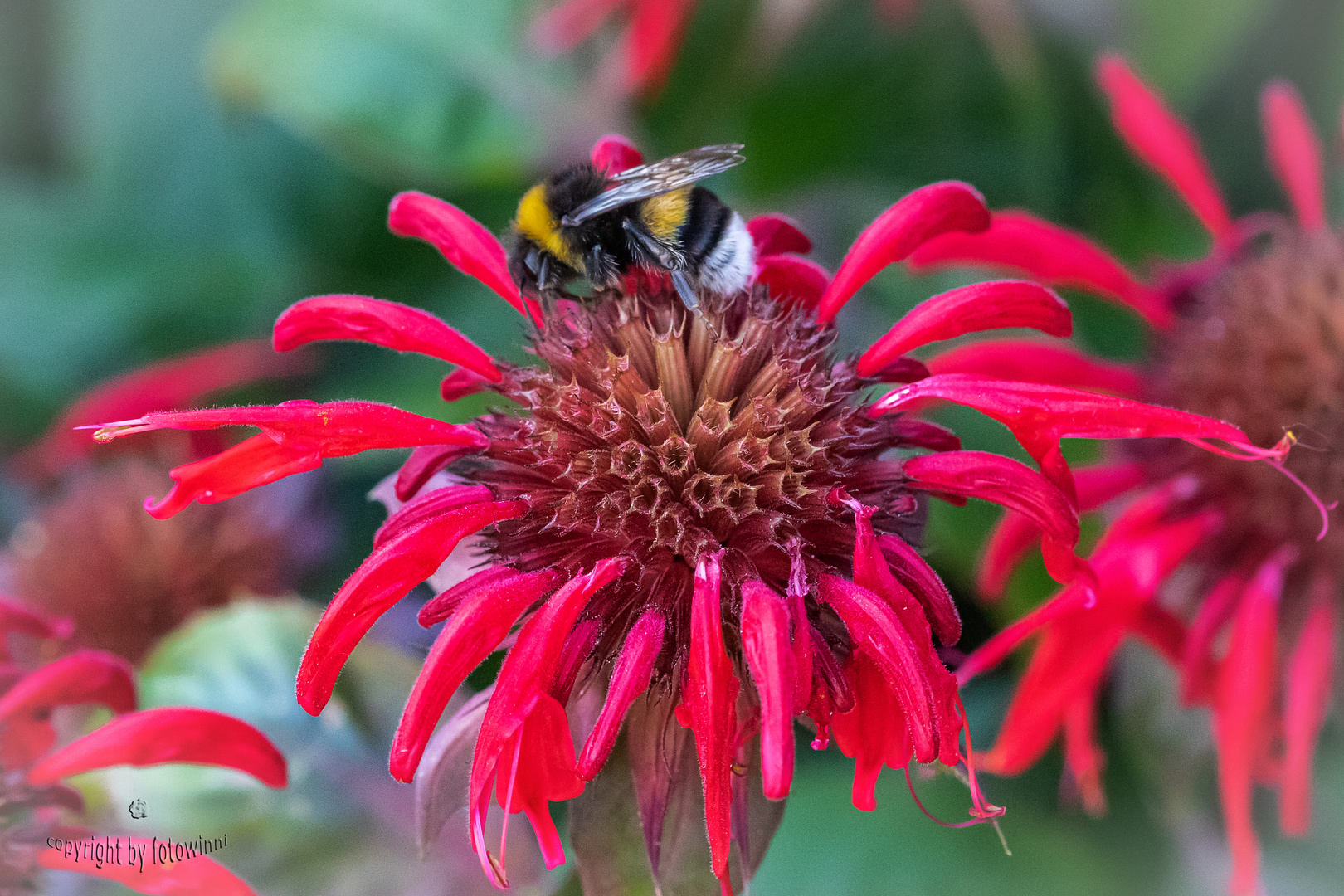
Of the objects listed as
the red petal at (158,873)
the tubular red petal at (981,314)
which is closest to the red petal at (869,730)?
the tubular red petal at (981,314)

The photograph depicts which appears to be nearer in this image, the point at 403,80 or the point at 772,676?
the point at 772,676

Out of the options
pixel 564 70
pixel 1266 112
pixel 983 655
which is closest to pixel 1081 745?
pixel 983 655

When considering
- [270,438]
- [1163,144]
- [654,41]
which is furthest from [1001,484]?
[654,41]

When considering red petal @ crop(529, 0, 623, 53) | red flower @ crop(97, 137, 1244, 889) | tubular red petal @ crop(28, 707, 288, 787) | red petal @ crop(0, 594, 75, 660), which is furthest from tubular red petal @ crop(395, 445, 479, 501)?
red petal @ crop(529, 0, 623, 53)

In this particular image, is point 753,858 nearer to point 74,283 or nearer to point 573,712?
point 573,712

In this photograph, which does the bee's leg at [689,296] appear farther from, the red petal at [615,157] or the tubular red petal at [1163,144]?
the tubular red petal at [1163,144]

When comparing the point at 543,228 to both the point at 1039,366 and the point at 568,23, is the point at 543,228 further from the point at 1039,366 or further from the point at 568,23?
the point at 568,23

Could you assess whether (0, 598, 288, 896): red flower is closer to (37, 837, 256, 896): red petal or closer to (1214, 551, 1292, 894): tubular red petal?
(37, 837, 256, 896): red petal
